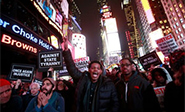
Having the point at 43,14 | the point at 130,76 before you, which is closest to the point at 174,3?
the point at 43,14

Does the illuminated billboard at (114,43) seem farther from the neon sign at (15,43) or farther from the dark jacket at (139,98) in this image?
the dark jacket at (139,98)

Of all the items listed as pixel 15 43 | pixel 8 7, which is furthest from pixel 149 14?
pixel 15 43

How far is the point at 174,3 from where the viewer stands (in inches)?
2044

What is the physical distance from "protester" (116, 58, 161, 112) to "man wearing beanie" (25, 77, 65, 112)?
159 centimetres

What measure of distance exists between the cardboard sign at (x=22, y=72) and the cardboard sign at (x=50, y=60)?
2.75 feet

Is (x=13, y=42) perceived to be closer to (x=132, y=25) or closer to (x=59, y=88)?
(x=59, y=88)

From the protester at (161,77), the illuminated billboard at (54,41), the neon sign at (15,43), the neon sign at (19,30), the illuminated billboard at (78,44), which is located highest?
the illuminated billboard at (78,44)

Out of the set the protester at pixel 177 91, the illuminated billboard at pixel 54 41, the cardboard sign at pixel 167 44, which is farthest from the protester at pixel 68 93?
the illuminated billboard at pixel 54 41

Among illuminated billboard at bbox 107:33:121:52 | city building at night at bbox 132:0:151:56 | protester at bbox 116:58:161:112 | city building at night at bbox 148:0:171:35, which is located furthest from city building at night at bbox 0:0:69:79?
city building at night at bbox 132:0:151:56

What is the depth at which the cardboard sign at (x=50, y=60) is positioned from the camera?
4.19 m

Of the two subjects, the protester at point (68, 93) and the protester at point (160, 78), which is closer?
the protester at point (160, 78)

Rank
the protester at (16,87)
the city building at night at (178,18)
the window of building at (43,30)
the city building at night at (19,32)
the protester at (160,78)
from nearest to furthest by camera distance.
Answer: the protester at (160,78) < the protester at (16,87) < the city building at night at (19,32) < the window of building at (43,30) < the city building at night at (178,18)

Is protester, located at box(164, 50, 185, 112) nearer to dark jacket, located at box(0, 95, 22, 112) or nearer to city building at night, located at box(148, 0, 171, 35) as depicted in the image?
dark jacket, located at box(0, 95, 22, 112)

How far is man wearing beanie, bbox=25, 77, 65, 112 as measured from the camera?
194 cm
